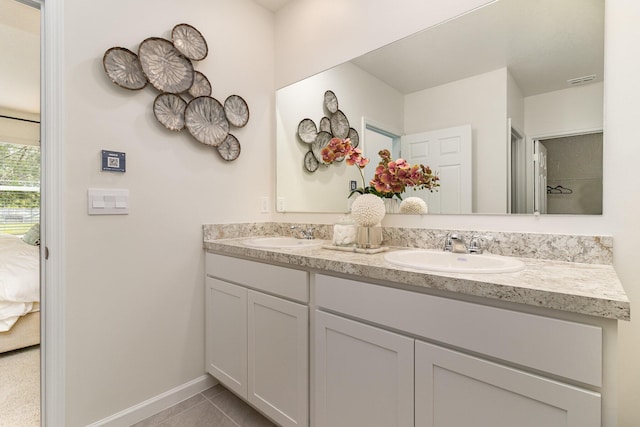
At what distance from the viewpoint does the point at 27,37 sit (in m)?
2.20

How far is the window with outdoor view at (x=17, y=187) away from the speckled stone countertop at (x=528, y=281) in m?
4.06

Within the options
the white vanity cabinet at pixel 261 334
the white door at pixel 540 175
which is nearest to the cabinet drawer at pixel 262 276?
the white vanity cabinet at pixel 261 334

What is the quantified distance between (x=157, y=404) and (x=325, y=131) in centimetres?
184

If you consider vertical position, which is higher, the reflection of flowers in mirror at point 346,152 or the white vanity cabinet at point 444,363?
the reflection of flowers in mirror at point 346,152

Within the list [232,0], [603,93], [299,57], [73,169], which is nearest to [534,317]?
[603,93]

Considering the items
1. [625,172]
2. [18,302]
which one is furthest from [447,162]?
[18,302]

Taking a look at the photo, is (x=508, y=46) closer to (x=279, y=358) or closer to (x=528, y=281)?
(x=528, y=281)

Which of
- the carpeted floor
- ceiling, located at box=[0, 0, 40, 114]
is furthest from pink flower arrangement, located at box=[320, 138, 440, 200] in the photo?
the carpeted floor

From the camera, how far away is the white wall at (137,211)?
4.51ft

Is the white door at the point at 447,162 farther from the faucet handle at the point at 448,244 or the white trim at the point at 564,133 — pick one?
the white trim at the point at 564,133

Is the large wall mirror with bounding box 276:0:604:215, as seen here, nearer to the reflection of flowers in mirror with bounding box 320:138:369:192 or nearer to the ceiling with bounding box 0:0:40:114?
the reflection of flowers in mirror with bounding box 320:138:369:192

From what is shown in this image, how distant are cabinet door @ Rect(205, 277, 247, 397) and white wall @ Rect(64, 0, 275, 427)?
0.09m

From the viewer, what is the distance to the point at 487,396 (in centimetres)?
81

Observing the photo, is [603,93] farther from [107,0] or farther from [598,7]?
[107,0]
